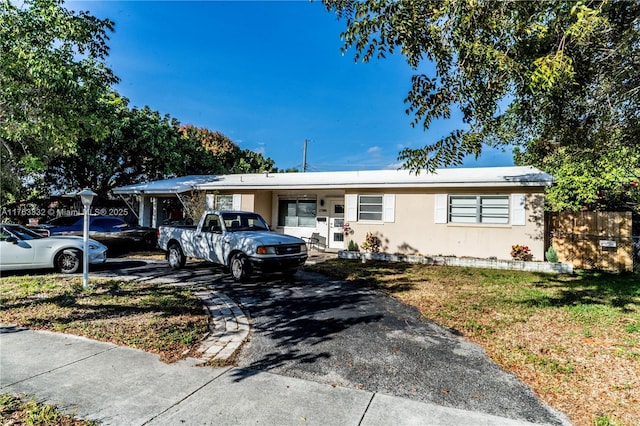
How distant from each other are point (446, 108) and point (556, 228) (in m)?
8.80

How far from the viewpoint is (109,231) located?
13633 mm

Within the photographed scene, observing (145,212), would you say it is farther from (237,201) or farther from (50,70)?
(50,70)

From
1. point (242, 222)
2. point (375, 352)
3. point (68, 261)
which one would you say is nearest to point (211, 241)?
point (242, 222)

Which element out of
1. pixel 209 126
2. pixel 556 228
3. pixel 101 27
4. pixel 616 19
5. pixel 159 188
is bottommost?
pixel 556 228

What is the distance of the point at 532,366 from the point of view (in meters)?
4.05

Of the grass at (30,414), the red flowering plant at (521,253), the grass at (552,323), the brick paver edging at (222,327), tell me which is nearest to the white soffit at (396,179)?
the red flowering plant at (521,253)

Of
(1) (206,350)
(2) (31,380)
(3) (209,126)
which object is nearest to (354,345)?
(1) (206,350)

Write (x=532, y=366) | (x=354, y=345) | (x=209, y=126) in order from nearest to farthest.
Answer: (x=532, y=366), (x=354, y=345), (x=209, y=126)

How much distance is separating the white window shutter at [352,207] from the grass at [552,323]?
12.1 ft

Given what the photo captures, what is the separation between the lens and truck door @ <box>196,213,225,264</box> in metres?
8.83

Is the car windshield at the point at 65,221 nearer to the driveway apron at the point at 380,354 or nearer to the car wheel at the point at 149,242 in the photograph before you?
the car wheel at the point at 149,242

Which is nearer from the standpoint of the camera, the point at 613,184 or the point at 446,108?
the point at 446,108

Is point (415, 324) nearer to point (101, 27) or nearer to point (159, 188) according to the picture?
point (101, 27)

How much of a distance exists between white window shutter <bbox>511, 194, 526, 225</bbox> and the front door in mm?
6507
